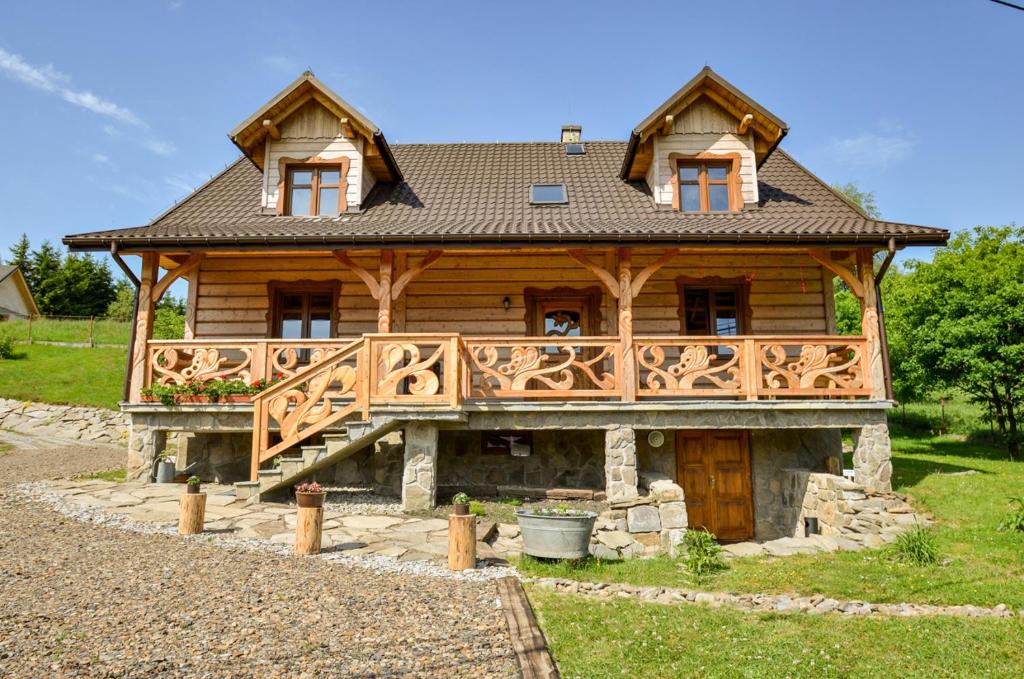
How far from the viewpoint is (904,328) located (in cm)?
1736

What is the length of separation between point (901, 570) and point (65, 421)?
21.5 metres

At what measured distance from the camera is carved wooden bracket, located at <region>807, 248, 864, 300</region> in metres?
9.89

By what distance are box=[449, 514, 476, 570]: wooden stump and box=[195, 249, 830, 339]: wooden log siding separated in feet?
19.0

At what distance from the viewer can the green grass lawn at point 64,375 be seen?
2003cm

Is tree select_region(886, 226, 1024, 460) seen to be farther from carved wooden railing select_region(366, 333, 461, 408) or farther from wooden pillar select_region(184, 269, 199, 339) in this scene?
wooden pillar select_region(184, 269, 199, 339)

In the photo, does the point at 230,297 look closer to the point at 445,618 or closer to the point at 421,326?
the point at 421,326

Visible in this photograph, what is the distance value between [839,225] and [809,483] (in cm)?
424

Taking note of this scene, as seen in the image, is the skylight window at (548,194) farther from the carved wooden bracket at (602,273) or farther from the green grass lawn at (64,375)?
the green grass lawn at (64,375)

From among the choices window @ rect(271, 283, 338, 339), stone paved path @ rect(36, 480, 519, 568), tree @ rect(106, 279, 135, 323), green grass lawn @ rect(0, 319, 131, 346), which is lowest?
stone paved path @ rect(36, 480, 519, 568)

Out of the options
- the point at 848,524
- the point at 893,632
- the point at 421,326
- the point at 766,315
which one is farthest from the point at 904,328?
the point at 893,632

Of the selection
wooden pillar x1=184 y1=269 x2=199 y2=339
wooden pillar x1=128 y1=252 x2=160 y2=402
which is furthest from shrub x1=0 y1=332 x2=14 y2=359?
wooden pillar x1=128 y1=252 x2=160 y2=402

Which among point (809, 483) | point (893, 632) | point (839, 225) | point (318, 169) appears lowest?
point (893, 632)

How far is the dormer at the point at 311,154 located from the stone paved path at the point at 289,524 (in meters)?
5.47

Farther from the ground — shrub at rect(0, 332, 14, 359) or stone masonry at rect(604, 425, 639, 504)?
shrub at rect(0, 332, 14, 359)
